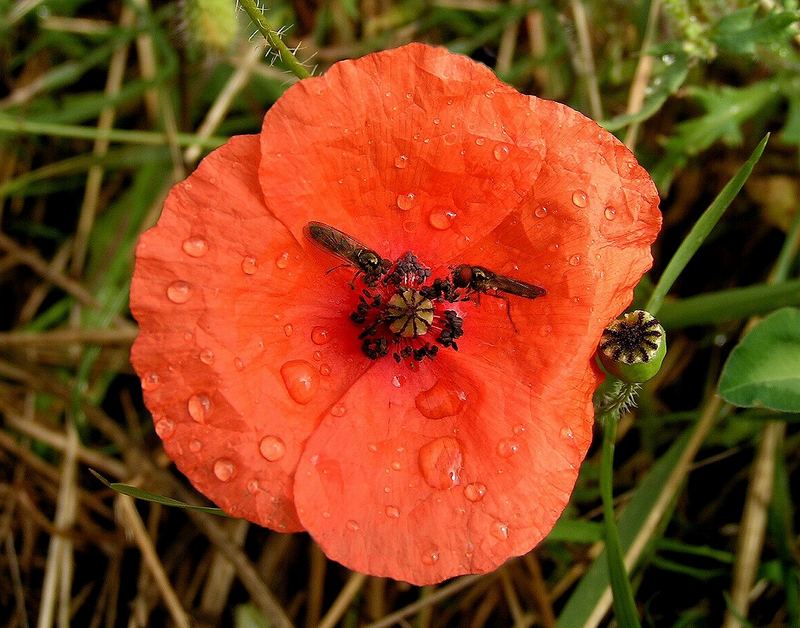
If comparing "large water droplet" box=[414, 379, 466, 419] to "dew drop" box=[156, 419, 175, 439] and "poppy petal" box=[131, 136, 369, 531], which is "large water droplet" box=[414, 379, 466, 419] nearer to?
"poppy petal" box=[131, 136, 369, 531]

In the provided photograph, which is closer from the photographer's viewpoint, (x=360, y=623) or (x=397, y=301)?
(x=397, y=301)

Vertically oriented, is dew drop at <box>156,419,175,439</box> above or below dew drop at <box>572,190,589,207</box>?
below

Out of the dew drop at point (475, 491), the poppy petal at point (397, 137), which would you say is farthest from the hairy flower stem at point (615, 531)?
the poppy petal at point (397, 137)

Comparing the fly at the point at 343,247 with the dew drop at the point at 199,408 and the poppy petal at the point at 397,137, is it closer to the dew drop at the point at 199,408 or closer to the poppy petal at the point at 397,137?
the poppy petal at the point at 397,137

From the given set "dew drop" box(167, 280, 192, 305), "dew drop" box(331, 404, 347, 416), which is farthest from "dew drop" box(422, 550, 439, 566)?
"dew drop" box(167, 280, 192, 305)

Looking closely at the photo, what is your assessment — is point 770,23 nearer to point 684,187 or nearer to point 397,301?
point 684,187

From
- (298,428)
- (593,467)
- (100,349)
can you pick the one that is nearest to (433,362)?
(298,428)
